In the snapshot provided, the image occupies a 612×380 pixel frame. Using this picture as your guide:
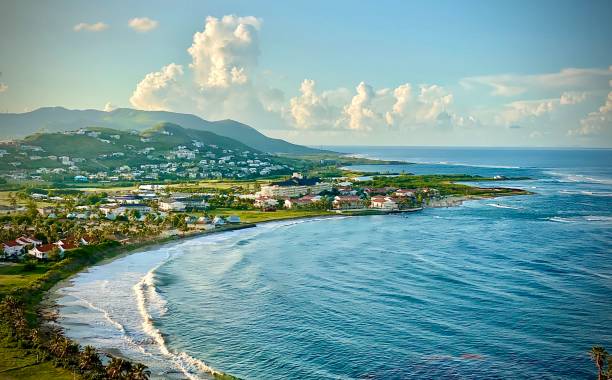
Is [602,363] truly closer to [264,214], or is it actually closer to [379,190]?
[264,214]

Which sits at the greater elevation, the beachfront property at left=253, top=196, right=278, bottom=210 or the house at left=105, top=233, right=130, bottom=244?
the beachfront property at left=253, top=196, right=278, bottom=210

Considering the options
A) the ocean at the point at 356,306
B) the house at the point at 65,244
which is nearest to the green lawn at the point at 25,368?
the ocean at the point at 356,306

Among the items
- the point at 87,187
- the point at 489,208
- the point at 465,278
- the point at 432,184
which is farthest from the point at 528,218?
the point at 87,187

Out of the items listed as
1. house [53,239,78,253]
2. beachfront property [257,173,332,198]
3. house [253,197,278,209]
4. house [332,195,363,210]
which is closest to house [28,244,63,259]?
house [53,239,78,253]

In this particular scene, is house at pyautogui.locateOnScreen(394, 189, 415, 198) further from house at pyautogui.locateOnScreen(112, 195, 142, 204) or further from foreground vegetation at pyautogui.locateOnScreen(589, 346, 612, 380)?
foreground vegetation at pyautogui.locateOnScreen(589, 346, 612, 380)

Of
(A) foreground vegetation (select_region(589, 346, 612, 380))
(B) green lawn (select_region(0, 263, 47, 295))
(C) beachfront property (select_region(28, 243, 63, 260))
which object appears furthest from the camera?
(C) beachfront property (select_region(28, 243, 63, 260))

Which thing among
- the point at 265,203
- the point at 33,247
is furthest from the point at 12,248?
the point at 265,203
